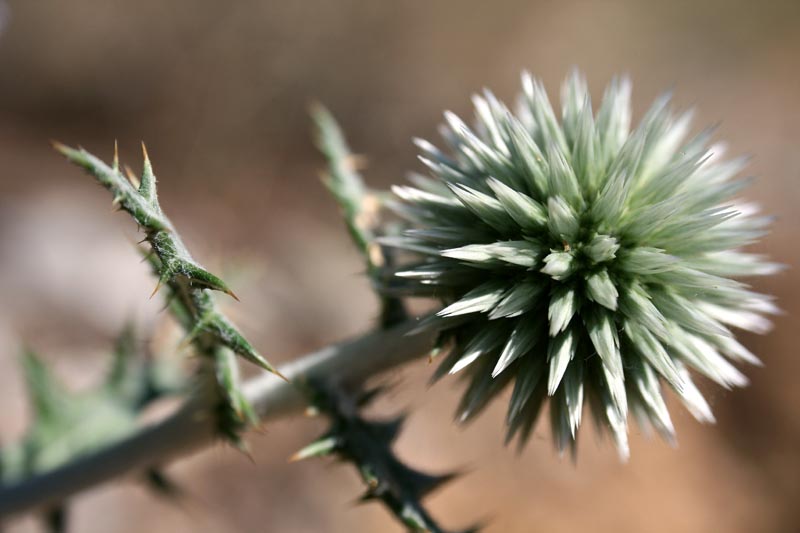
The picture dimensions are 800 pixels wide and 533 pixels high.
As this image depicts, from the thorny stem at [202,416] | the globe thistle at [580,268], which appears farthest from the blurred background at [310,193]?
→ the globe thistle at [580,268]

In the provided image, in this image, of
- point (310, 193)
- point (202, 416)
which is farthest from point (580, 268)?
point (310, 193)

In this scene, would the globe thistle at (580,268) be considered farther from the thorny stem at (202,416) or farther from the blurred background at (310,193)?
the blurred background at (310,193)

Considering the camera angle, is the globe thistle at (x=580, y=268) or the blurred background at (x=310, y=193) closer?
the globe thistle at (x=580, y=268)

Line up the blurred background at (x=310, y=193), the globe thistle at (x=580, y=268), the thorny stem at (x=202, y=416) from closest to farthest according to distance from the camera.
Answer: the globe thistle at (x=580, y=268)
the thorny stem at (x=202, y=416)
the blurred background at (x=310, y=193)

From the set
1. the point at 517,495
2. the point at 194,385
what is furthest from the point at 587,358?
the point at 517,495

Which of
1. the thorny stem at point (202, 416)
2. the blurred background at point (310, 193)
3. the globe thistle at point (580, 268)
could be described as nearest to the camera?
the globe thistle at point (580, 268)

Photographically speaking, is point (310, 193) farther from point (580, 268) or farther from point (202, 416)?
point (580, 268)
